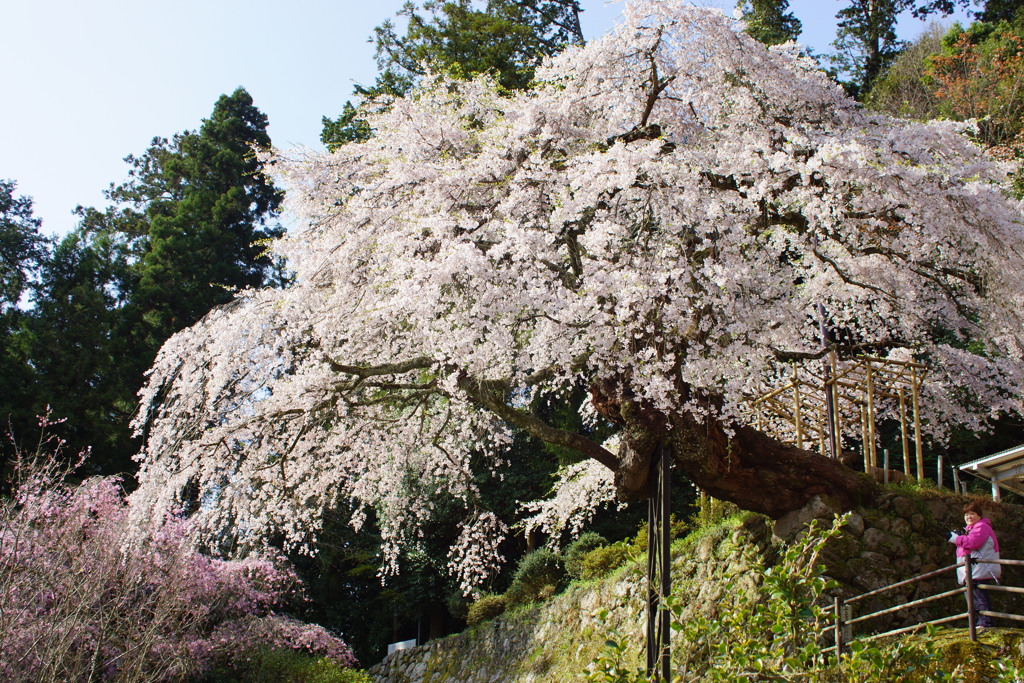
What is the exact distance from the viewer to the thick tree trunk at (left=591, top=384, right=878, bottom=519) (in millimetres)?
6379

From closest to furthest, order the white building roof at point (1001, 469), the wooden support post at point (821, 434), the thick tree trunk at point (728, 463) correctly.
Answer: the thick tree trunk at point (728, 463) < the white building roof at point (1001, 469) < the wooden support post at point (821, 434)

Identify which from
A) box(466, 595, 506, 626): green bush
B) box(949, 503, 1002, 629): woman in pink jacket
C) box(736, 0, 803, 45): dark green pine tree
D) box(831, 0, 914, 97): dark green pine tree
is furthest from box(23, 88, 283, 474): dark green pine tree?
box(831, 0, 914, 97): dark green pine tree

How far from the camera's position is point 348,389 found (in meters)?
7.27

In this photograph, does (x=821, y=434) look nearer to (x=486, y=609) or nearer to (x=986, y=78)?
(x=486, y=609)

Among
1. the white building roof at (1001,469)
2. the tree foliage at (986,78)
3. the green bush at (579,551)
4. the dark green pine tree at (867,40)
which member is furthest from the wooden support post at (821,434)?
the dark green pine tree at (867,40)

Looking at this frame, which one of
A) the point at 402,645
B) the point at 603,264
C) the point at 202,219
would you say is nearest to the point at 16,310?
the point at 202,219

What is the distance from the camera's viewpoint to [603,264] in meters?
6.28

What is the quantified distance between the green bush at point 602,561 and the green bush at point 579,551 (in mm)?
518

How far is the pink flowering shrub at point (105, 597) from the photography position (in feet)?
17.9

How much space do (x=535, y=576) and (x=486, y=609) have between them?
118cm

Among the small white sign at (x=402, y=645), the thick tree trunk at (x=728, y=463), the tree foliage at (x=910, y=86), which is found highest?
the tree foliage at (x=910, y=86)

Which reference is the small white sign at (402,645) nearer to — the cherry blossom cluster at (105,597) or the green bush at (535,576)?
the green bush at (535,576)

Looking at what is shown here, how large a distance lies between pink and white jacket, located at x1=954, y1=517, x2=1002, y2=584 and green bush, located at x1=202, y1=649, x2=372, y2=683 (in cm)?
783

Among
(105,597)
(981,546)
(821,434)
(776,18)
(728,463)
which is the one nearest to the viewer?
(981,546)
